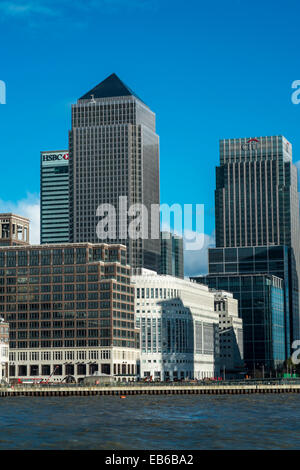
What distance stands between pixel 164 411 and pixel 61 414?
621 inches

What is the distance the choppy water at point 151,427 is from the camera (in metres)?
94.8

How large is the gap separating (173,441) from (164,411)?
48.2m

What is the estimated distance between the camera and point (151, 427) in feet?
369

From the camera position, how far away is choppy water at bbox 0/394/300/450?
94.8 m
